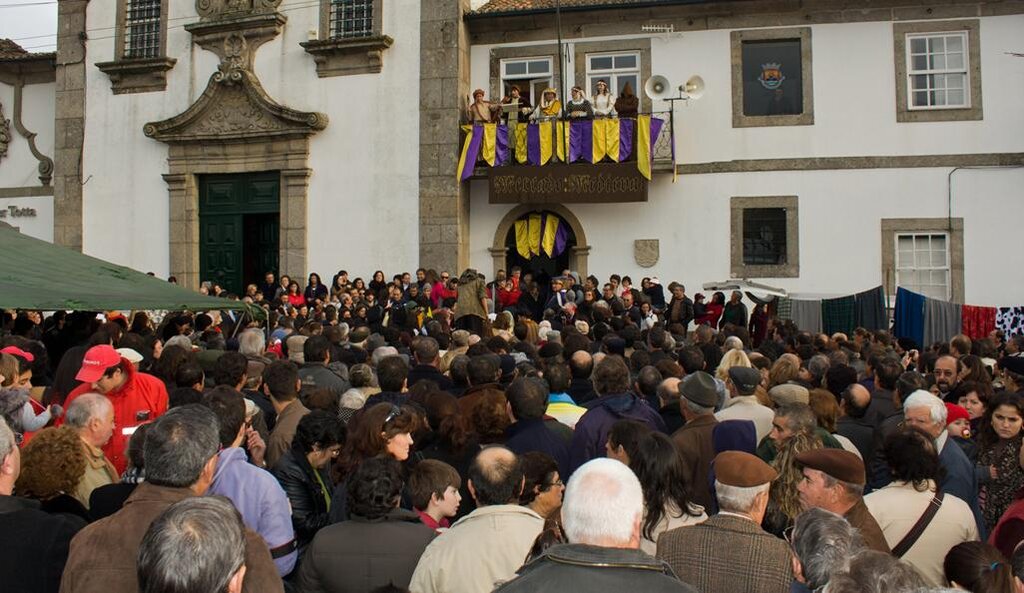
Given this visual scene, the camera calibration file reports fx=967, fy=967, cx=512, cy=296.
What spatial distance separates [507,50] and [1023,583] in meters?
18.5

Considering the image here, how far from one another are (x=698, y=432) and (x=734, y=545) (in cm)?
224

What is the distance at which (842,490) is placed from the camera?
421 cm

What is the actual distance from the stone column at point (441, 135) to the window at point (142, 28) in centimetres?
685

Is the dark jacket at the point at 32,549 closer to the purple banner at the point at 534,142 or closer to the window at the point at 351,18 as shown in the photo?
the purple banner at the point at 534,142

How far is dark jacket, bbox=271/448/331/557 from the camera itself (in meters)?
5.00

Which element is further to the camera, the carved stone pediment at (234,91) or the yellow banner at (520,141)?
the carved stone pediment at (234,91)

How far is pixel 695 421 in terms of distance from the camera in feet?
19.7

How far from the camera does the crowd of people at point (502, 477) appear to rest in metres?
3.00

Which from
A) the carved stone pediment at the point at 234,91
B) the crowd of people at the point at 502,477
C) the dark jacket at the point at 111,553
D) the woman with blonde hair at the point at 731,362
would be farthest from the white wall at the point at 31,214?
the dark jacket at the point at 111,553

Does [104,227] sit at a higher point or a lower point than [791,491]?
higher

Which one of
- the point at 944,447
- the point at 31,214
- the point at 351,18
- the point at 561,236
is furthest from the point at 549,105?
the point at 944,447

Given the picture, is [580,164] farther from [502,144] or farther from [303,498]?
[303,498]

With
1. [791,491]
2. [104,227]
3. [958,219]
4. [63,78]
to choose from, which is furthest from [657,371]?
[63,78]

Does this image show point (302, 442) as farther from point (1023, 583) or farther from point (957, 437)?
point (957, 437)
